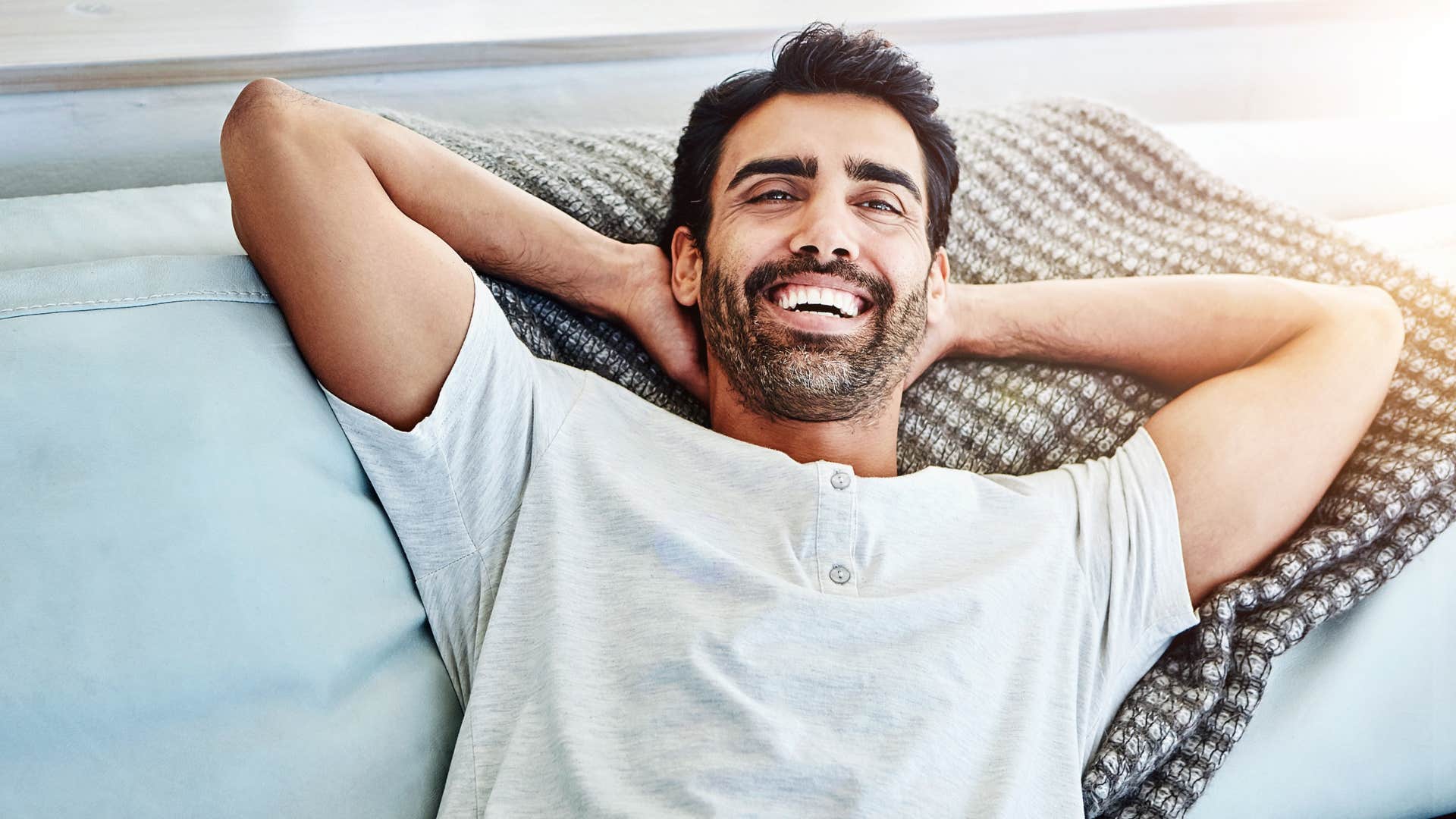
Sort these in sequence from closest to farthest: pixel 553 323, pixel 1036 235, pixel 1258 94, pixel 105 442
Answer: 1. pixel 105 442
2. pixel 553 323
3. pixel 1036 235
4. pixel 1258 94

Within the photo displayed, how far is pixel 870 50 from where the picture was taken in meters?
1.21

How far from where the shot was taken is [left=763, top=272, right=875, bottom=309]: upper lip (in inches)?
43.6

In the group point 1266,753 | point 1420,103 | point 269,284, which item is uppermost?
point 1420,103

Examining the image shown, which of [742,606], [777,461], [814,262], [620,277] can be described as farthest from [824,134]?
[742,606]

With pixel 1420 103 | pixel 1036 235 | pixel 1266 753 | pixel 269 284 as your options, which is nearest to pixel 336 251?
pixel 269 284

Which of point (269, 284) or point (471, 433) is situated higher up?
point (269, 284)

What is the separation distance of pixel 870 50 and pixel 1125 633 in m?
0.72

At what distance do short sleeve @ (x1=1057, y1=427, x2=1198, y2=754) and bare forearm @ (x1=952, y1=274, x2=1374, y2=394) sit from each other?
7.7 inches

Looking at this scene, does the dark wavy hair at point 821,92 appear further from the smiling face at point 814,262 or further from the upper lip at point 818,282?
the upper lip at point 818,282

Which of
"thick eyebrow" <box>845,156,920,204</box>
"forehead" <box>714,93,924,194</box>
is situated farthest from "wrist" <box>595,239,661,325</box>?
"thick eyebrow" <box>845,156,920,204</box>

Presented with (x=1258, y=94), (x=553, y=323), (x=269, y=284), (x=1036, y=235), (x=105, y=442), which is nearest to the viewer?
(x=105, y=442)

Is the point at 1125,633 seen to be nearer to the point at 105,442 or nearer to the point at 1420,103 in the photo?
the point at 105,442

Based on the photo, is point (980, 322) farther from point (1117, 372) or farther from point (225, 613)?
point (225, 613)

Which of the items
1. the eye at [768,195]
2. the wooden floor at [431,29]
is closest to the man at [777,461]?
the eye at [768,195]
